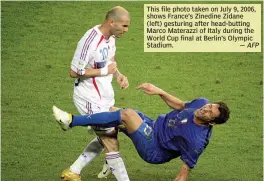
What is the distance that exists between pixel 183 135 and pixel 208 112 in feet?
1.29

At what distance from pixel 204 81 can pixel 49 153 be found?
11.3 ft

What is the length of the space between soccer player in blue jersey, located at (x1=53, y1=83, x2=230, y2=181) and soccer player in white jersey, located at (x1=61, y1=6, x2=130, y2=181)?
0.91 ft

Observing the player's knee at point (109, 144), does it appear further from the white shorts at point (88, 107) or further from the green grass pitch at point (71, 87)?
the green grass pitch at point (71, 87)

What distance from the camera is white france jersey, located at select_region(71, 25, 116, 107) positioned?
8.57m

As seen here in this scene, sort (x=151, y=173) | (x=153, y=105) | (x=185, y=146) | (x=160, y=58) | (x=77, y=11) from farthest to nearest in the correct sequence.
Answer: (x=77, y=11), (x=160, y=58), (x=153, y=105), (x=151, y=173), (x=185, y=146)

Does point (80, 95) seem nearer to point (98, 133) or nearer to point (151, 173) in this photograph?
point (98, 133)

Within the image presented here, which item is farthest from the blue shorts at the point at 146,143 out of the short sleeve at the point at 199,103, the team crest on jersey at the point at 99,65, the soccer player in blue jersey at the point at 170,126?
the team crest on jersey at the point at 99,65

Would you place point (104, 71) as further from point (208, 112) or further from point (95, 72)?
point (208, 112)

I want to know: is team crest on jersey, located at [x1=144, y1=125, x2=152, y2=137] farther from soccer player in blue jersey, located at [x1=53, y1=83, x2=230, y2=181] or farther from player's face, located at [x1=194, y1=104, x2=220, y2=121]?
player's face, located at [x1=194, y1=104, x2=220, y2=121]

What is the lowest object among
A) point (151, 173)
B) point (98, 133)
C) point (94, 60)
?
point (151, 173)

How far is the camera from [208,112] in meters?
8.23

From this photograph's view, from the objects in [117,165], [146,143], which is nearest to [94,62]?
[146,143]

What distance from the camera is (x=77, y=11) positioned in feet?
46.9

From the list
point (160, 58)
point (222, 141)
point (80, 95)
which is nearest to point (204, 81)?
point (160, 58)
